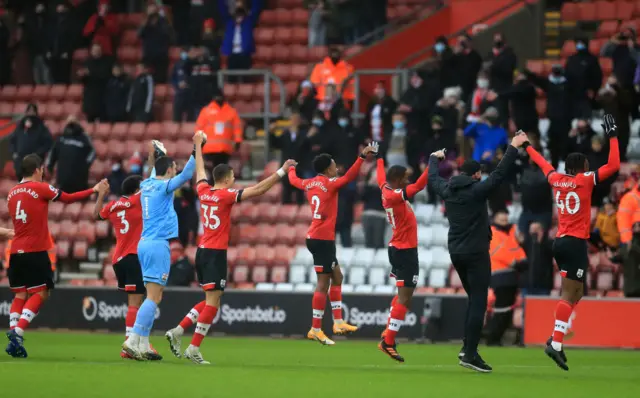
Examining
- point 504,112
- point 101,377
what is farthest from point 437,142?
point 101,377

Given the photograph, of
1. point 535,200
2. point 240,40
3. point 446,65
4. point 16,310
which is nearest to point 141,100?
point 240,40

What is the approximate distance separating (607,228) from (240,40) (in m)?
10.3

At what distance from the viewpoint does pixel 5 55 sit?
30.9 metres

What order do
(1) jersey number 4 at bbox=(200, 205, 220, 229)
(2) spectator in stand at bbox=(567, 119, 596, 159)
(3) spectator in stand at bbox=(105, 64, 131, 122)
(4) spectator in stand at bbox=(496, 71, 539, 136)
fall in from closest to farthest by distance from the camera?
(1) jersey number 4 at bbox=(200, 205, 220, 229), (2) spectator in stand at bbox=(567, 119, 596, 159), (4) spectator in stand at bbox=(496, 71, 539, 136), (3) spectator in stand at bbox=(105, 64, 131, 122)

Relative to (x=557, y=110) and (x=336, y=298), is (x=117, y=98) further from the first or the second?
(x=336, y=298)

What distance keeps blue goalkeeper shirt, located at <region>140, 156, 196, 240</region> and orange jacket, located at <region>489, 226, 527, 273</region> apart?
6.59 m

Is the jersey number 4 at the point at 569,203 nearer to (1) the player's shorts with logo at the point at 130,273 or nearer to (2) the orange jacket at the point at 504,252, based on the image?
(1) the player's shorts with logo at the point at 130,273

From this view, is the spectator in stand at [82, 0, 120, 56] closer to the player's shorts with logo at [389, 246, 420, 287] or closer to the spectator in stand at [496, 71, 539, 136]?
the spectator in stand at [496, 71, 539, 136]

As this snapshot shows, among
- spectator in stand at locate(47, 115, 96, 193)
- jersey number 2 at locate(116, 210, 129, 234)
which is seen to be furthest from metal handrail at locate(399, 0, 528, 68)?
jersey number 2 at locate(116, 210, 129, 234)

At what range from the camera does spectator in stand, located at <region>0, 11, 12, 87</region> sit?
101 ft

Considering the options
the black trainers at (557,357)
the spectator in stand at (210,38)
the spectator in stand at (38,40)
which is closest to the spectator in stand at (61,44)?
the spectator in stand at (38,40)

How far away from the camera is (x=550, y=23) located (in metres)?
27.9

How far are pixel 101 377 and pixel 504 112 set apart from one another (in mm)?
12648

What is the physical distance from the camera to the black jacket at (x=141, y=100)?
27.8 meters
